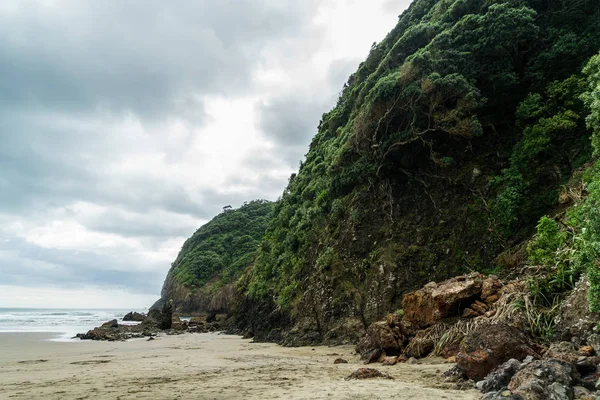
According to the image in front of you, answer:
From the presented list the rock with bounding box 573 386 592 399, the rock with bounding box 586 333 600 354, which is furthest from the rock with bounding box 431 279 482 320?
the rock with bounding box 573 386 592 399

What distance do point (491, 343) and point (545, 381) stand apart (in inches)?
78.3

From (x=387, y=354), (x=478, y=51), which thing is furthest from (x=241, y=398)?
(x=478, y=51)

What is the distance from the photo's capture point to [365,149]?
781 inches

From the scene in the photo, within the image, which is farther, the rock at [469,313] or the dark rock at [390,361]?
the rock at [469,313]

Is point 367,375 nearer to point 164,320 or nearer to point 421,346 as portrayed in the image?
point 421,346

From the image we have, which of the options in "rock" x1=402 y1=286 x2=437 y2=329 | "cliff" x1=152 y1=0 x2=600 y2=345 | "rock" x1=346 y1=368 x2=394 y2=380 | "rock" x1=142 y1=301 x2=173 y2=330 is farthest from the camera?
"rock" x1=142 y1=301 x2=173 y2=330

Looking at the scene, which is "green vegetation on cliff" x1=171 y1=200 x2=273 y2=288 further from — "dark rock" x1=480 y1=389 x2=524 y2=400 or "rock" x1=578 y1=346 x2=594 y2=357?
"dark rock" x1=480 y1=389 x2=524 y2=400

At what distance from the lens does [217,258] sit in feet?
212

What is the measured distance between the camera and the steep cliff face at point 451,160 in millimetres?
14445

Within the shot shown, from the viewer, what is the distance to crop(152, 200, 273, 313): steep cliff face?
57562mm

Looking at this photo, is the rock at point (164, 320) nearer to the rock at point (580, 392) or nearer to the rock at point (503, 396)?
the rock at point (503, 396)

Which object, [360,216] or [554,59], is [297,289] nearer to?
[360,216]

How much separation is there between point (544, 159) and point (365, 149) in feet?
26.6

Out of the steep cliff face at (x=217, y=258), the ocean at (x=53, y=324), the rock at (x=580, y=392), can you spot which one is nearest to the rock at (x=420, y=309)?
the rock at (x=580, y=392)
